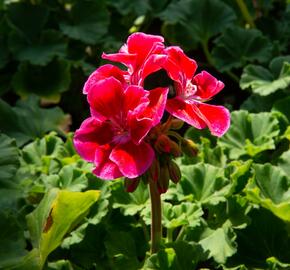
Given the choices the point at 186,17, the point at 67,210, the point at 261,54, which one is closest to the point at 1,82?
the point at 186,17

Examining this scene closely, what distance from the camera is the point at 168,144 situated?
1.40m

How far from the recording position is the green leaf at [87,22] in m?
2.93

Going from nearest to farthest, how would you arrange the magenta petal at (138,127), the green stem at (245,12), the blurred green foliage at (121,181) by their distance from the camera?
the magenta petal at (138,127) → the blurred green foliage at (121,181) → the green stem at (245,12)

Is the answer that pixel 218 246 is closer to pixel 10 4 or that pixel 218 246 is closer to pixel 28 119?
pixel 28 119

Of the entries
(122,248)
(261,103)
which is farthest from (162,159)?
(261,103)

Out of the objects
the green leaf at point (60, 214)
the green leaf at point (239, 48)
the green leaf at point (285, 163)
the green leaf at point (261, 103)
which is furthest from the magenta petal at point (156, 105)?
the green leaf at point (239, 48)

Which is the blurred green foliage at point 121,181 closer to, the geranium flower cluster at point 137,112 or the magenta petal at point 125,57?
the geranium flower cluster at point 137,112

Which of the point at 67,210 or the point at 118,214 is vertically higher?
the point at 67,210

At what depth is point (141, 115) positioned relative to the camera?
132 centimetres

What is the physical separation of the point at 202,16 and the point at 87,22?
534 millimetres

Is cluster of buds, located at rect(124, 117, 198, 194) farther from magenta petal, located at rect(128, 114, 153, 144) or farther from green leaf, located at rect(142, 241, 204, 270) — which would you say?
green leaf, located at rect(142, 241, 204, 270)

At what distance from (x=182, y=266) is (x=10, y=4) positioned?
6.08 ft

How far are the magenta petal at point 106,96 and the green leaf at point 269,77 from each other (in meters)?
1.06

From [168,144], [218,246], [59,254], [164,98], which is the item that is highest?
[164,98]
